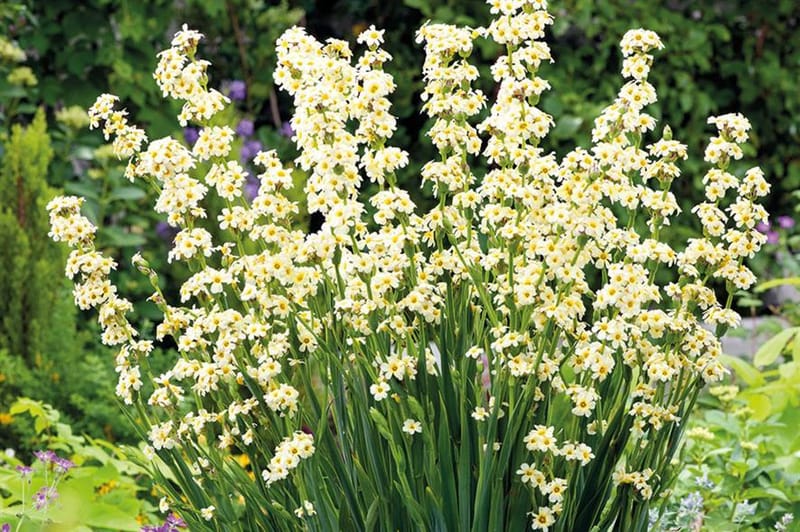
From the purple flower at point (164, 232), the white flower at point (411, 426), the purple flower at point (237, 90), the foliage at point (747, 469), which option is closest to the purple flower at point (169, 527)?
the white flower at point (411, 426)

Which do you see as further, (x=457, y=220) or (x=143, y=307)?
(x=143, y=307)

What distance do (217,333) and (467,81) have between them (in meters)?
0.51

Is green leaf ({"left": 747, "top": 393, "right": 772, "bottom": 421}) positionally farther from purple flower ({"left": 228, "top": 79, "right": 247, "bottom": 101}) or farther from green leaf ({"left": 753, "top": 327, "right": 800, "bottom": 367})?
purple flower ({"left": 228, "top": 79, "right": 247, "bottom": 101})

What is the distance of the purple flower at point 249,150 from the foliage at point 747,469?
2419 mm

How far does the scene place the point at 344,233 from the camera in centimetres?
142

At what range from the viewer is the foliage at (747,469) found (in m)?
2.11

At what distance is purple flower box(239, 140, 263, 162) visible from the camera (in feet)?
14.6

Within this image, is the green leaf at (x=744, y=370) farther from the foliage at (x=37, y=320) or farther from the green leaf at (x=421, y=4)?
the green leaf at (x=421, y=4)

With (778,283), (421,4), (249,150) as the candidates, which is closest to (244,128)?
(249,150)

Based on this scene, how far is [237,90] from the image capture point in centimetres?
477

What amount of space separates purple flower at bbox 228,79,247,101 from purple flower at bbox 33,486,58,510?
300 centimetres

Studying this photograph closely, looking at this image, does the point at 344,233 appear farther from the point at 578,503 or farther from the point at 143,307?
the point at 143,307

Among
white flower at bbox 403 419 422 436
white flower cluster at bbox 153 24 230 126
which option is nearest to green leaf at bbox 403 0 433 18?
white flower cluster at bbox 153 24 230 126

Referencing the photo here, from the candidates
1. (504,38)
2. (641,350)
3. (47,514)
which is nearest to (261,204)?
(504,38)
